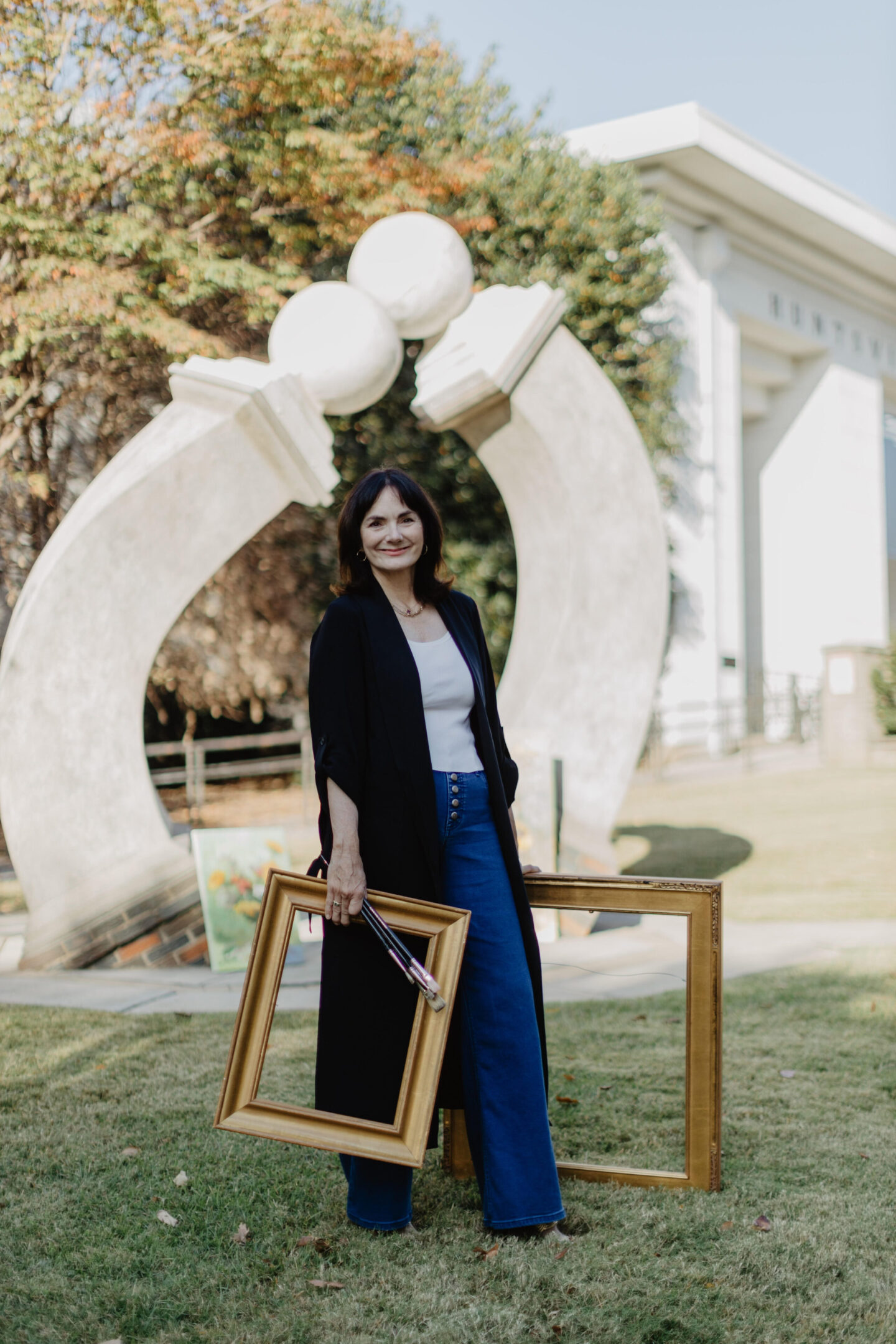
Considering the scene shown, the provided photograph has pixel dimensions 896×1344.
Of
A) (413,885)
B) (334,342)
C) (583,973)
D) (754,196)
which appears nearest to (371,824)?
(413,885)

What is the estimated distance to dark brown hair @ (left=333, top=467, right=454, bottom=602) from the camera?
2916 mm

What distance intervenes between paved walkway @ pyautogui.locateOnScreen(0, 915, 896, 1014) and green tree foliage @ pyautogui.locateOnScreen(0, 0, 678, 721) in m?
5.88

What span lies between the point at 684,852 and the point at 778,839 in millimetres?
1047

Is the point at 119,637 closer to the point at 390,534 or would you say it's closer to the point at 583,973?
the point at 583,973

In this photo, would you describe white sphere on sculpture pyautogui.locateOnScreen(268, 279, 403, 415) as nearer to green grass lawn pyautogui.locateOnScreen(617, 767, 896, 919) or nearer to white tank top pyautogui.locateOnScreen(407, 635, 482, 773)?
white tank top pyautogui.locateOnScreen(407, 635, 482, 773)

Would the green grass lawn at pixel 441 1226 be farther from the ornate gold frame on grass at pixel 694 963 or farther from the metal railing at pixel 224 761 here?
the metal railing at pixel 224 761

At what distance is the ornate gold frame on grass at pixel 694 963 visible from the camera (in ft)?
9.75

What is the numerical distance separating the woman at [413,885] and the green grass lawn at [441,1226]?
0.18m

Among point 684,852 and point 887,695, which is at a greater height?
point 887,695

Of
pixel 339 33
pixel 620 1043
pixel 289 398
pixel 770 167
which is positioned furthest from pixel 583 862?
pixel 770 167

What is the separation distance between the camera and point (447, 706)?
2.83 metres

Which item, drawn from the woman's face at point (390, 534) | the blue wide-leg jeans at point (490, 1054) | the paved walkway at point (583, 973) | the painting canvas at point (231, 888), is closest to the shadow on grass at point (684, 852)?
the paved walkway at point (583, 973)

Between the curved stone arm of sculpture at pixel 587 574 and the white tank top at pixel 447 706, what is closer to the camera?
the white tank top at pixel 447 706

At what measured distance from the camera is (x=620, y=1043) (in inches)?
175
